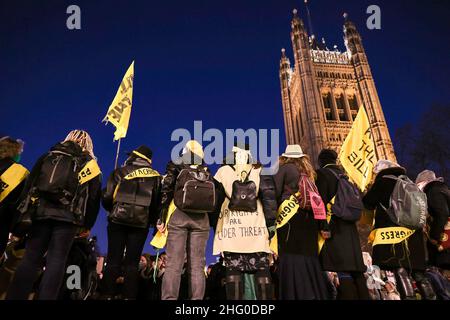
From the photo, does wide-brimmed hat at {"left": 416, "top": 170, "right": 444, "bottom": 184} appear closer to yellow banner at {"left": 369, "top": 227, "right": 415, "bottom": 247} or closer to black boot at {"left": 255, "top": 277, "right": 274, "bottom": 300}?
yellow banner at {"left": 369, "top": 227, "right": 415, "bottom": 247}

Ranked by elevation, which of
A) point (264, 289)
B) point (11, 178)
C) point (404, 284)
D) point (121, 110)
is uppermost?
point (121, 110)

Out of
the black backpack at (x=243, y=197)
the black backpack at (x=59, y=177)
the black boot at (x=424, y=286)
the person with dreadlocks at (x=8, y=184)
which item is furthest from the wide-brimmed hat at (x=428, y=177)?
the person with dreadlocks at (x=8, y=184)

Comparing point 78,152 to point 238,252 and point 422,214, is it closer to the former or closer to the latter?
point 238,252

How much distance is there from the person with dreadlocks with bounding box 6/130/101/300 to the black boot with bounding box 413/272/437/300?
349 centimetres

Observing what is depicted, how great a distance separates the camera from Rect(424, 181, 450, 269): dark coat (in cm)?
378

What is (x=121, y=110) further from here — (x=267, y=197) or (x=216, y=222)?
(x=267, y=197)

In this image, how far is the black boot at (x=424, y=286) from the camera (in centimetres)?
347

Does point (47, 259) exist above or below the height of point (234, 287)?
above

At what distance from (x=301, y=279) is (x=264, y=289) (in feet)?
1.15

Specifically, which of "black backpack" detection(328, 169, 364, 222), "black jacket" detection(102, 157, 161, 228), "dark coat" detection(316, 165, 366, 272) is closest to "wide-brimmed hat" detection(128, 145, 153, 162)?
"black jacket" detection(102, 157, 161, 228)

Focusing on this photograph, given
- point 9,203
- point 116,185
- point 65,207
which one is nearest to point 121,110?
point 116,185

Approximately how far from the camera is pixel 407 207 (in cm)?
345
